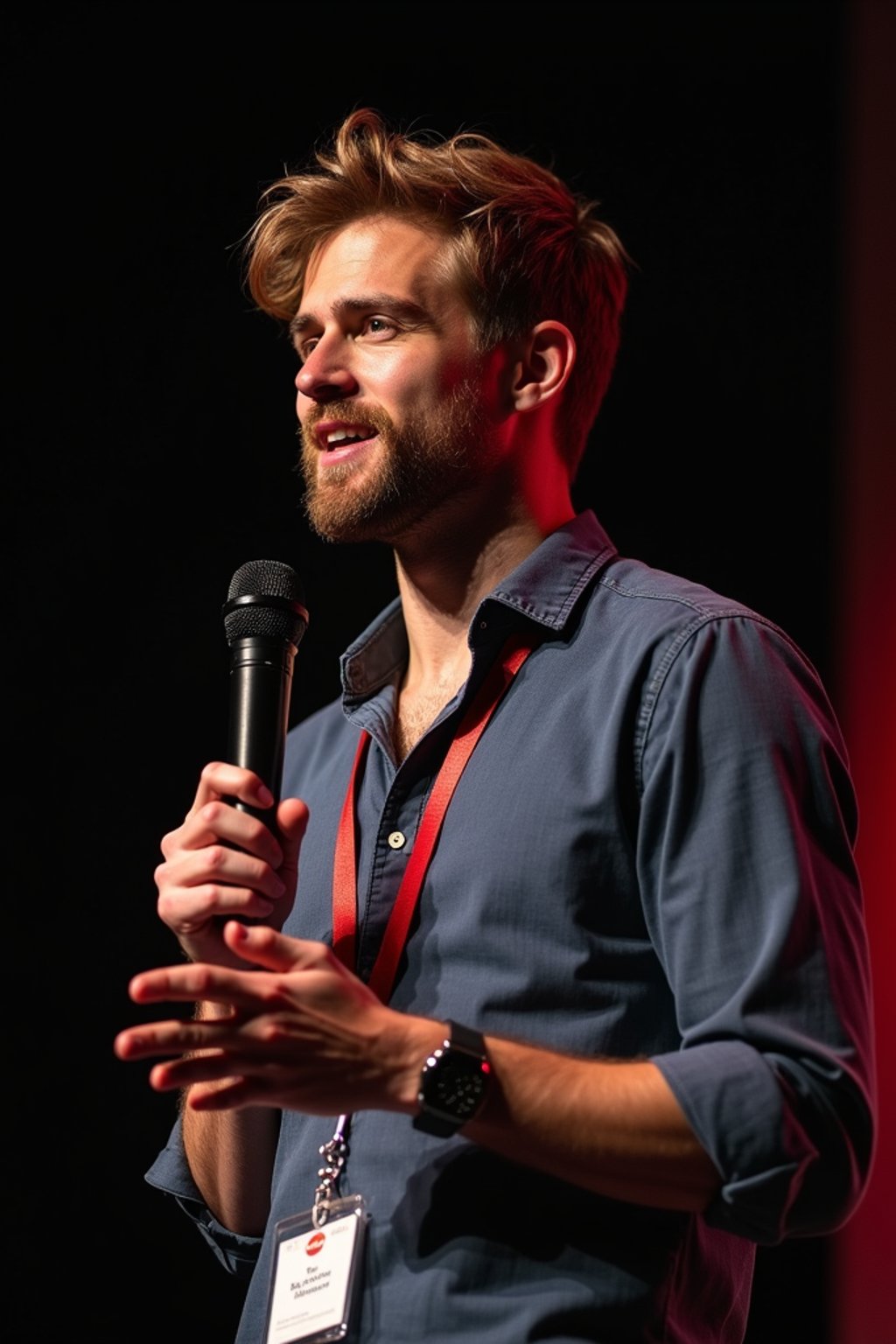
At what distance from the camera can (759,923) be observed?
4.44 feet

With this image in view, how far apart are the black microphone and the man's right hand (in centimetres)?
2

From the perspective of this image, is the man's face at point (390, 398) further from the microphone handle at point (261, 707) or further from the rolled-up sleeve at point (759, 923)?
the rolled-up sleeve at point (759, 923)

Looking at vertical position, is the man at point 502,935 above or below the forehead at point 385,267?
below

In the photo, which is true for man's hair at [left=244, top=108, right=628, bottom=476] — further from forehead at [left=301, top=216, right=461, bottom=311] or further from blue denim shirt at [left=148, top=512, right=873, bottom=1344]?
blue denim shirt at [left=148, top=512, right=873, bottom=1344]

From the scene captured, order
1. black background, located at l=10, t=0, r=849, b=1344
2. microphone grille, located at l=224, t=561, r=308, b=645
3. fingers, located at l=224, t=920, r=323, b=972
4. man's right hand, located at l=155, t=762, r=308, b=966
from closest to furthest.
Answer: fingers, located at l=224, t=920, r=323, b=972, man's right hand, located at l=155, t=762, r=308, b=966, microphone grille, located at l=224, t=561, r=308, b=645, black background, located at l=10, t=0, r=849, b=1344

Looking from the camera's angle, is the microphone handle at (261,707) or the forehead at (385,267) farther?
the forehead at (385,267)

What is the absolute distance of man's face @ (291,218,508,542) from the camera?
A: 1.94 m

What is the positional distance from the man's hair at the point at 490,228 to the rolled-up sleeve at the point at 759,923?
0.76 m

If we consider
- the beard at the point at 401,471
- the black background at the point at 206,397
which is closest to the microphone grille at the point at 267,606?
the beard at the point at 401,471

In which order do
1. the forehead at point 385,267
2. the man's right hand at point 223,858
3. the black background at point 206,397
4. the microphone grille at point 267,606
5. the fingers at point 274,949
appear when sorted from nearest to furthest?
the fingers at point 274,949 < the man's right hand at point 223,858 < the microphone grille at point 267,606 < the forehead at point 385,267 < the black background at point 206,397

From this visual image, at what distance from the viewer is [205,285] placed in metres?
3.13

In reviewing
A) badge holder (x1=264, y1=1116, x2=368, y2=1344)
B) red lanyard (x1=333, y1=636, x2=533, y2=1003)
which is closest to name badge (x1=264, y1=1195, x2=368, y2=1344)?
badge holder (x1=264, y1=1116, x2=368, y2=1344)

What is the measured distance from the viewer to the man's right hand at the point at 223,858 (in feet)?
4.49

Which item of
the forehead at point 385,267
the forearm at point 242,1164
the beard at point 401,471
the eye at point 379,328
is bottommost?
the forearm at point 242,1164
